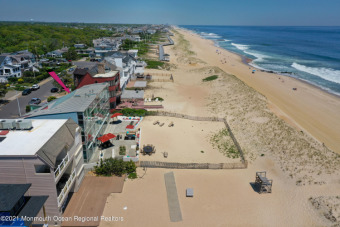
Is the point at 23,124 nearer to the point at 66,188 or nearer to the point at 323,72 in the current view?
the point at 66,188

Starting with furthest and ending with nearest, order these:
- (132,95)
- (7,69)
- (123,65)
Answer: (7,69) → (123,65) → (132,95)

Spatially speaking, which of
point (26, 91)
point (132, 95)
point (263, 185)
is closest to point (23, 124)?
point (263, 185)

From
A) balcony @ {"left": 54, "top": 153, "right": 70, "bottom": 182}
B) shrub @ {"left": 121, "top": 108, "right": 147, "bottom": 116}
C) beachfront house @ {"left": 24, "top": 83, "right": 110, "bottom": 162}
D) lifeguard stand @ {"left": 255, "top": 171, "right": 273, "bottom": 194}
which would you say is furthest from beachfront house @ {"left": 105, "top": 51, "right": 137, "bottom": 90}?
lifeguard stand @ {"left": 255, "top": 171, "right": 273, "bottom": 194}

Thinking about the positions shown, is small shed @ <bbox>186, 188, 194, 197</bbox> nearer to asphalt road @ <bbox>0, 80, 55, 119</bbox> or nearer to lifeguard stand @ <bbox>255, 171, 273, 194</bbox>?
lifeguard stand @ <bbox>255, 171, 273, 194</bbox>

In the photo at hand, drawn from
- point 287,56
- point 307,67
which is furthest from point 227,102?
point 287,56

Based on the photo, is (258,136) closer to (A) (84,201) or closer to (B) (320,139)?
(B) (320,139)

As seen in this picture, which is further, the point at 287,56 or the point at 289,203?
the point at 287,56
